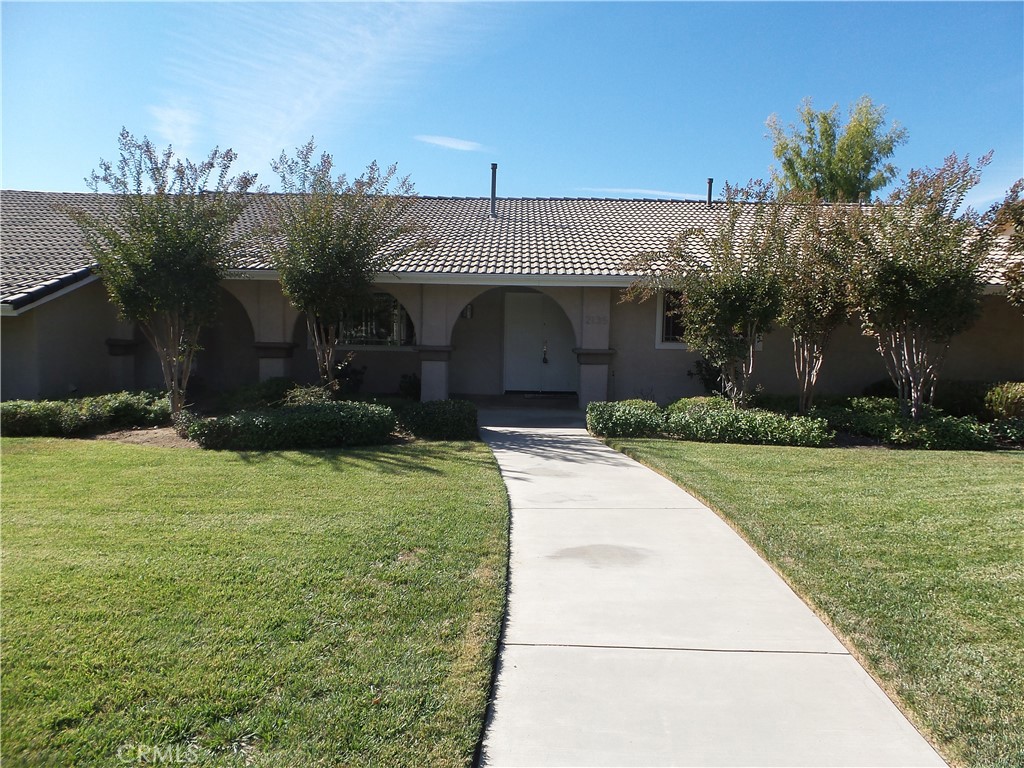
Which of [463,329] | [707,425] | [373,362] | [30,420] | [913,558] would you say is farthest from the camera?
[463,329]

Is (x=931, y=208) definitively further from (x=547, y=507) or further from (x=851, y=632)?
(x=851, y=632)

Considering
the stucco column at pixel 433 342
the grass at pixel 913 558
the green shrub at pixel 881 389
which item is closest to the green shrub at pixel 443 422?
the grass at pixel 913 558

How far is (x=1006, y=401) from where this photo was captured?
12.6 meters

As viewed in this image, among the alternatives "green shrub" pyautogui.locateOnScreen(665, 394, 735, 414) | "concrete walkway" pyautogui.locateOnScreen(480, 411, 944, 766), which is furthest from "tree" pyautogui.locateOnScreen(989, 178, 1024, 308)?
"concrete walkway" pyautogui.locateOnScreen(480, 411, 944, 766)

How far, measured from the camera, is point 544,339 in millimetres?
17328

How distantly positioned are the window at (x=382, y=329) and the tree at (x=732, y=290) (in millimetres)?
6013

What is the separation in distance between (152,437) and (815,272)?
1069 centimetres

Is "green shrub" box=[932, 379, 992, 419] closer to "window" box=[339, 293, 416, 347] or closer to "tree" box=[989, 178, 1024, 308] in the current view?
"tree" box=[989, 178, 1024, 308]

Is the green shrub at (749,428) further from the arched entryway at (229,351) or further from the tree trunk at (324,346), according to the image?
the arched entryway at (229,351)

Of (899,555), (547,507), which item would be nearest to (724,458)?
(547,507)

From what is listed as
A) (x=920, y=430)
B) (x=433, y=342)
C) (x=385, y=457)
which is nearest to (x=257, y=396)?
(x=433, y=342)

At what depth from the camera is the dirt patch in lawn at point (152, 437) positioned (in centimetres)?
1041

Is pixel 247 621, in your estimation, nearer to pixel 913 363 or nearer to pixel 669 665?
pixel 669 665

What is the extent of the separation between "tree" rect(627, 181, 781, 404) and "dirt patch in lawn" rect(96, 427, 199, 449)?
7679 millimetres
